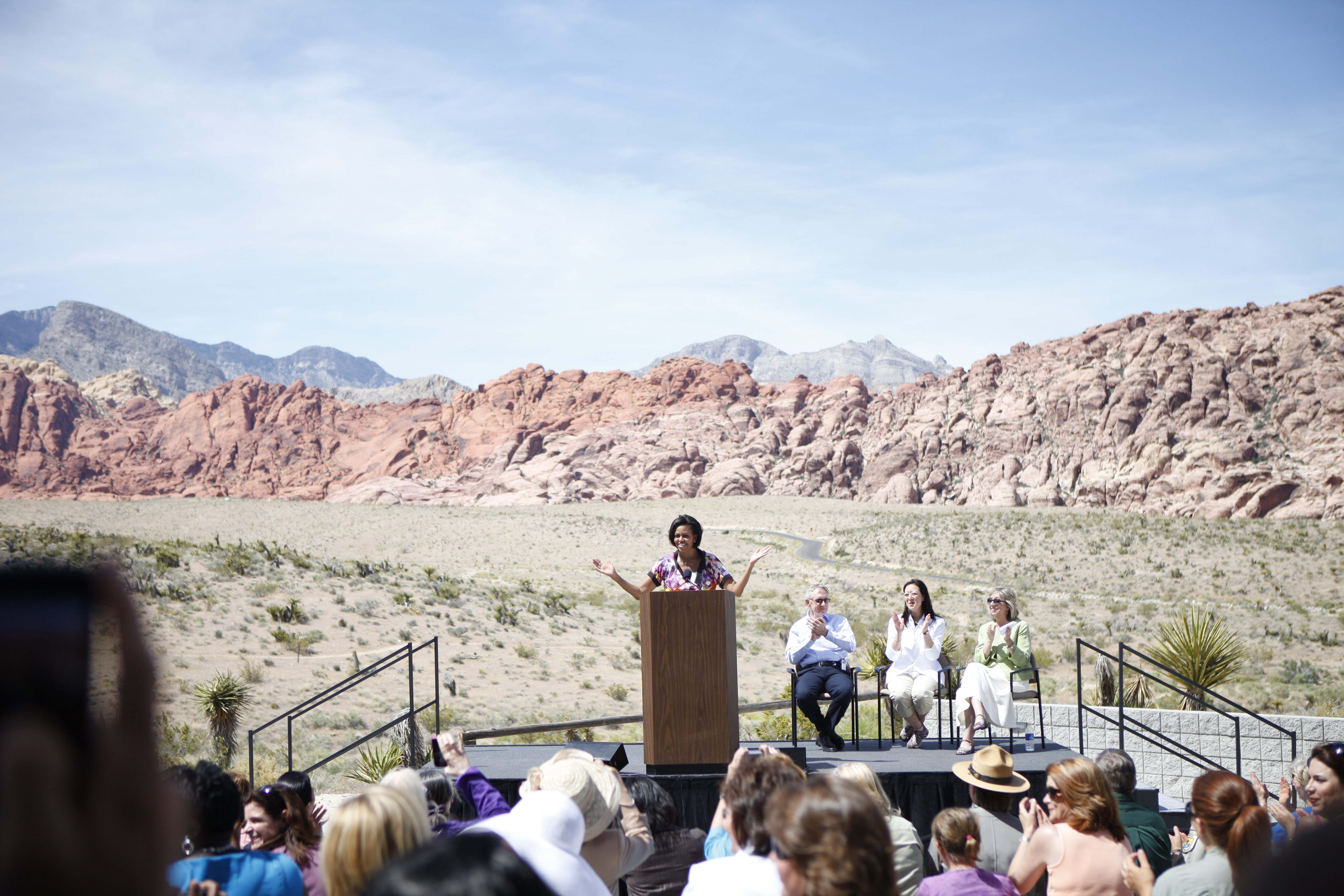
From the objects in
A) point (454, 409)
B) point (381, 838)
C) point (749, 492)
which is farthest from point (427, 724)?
point (454, 409)

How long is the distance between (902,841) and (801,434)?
3699 inches

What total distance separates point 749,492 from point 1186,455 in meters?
35.6

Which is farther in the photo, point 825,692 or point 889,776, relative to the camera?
point 825,692

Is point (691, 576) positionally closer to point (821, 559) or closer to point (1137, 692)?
point (1137, 692)

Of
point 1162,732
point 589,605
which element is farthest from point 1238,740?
point 589,605

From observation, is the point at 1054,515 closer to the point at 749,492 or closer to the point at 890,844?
the point at 749,492

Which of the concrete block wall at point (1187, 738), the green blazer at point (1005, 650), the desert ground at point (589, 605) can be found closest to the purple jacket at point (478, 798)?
the desert ground at point (589, 605)

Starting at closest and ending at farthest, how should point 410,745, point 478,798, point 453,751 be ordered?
1. point 478,798
2. point 453,751
3. point 410,745

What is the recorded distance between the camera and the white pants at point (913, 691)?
8391 millimetres

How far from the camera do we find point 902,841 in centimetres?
382

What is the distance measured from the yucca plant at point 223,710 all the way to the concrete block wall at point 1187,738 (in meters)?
9.56

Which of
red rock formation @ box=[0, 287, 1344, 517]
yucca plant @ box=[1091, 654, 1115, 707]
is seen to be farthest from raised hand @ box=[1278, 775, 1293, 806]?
red rock formation @ box=[0, 287, 1344, 517]

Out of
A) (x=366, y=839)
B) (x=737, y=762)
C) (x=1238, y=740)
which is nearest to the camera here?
(x=366, y=839)

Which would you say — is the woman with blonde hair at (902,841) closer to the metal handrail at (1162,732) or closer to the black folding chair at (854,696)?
the metal handrail at (1162,732)
